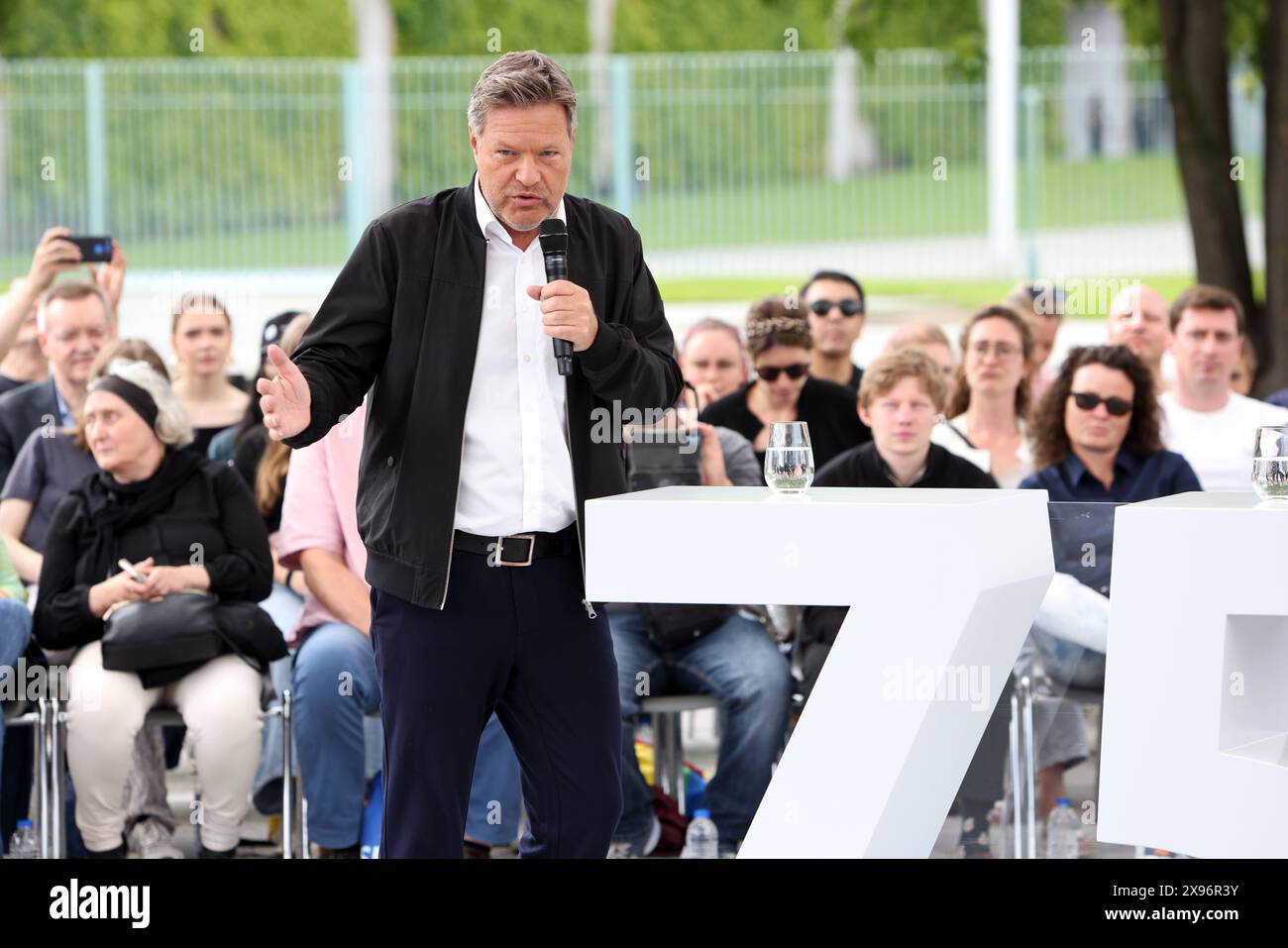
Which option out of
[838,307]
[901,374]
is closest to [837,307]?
[838,307]

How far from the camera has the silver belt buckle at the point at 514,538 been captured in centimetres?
374

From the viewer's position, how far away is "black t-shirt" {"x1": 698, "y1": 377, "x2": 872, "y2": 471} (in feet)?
22.2

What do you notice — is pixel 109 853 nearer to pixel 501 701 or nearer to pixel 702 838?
pixel 702 838

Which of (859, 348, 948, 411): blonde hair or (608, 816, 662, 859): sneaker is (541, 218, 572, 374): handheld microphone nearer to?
(608, 816, 662, 859): sneaker

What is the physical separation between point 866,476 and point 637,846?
1.40m

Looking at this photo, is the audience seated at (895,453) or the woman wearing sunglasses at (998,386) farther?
the woman wearing sunglasses at (998,386)

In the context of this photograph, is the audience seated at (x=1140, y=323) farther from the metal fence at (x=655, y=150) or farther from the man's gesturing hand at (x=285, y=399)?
the metal fence at (x=655, y=150)

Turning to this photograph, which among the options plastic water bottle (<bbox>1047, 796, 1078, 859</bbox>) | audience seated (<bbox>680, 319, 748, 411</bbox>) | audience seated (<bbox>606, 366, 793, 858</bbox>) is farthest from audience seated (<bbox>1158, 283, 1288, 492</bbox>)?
plastic water bottle (<bbox>1047, 796, 1078, 859</bbox>)

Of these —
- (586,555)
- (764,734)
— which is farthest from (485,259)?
(764,734)

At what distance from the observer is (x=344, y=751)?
18.1ft

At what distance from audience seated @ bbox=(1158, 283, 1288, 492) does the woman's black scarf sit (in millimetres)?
3643

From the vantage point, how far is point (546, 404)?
378 cm

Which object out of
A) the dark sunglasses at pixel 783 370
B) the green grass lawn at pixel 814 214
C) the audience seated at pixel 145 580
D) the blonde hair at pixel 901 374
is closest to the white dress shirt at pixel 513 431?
the audience seated at pixel 145 580

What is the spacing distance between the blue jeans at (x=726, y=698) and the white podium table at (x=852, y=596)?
179 cm
